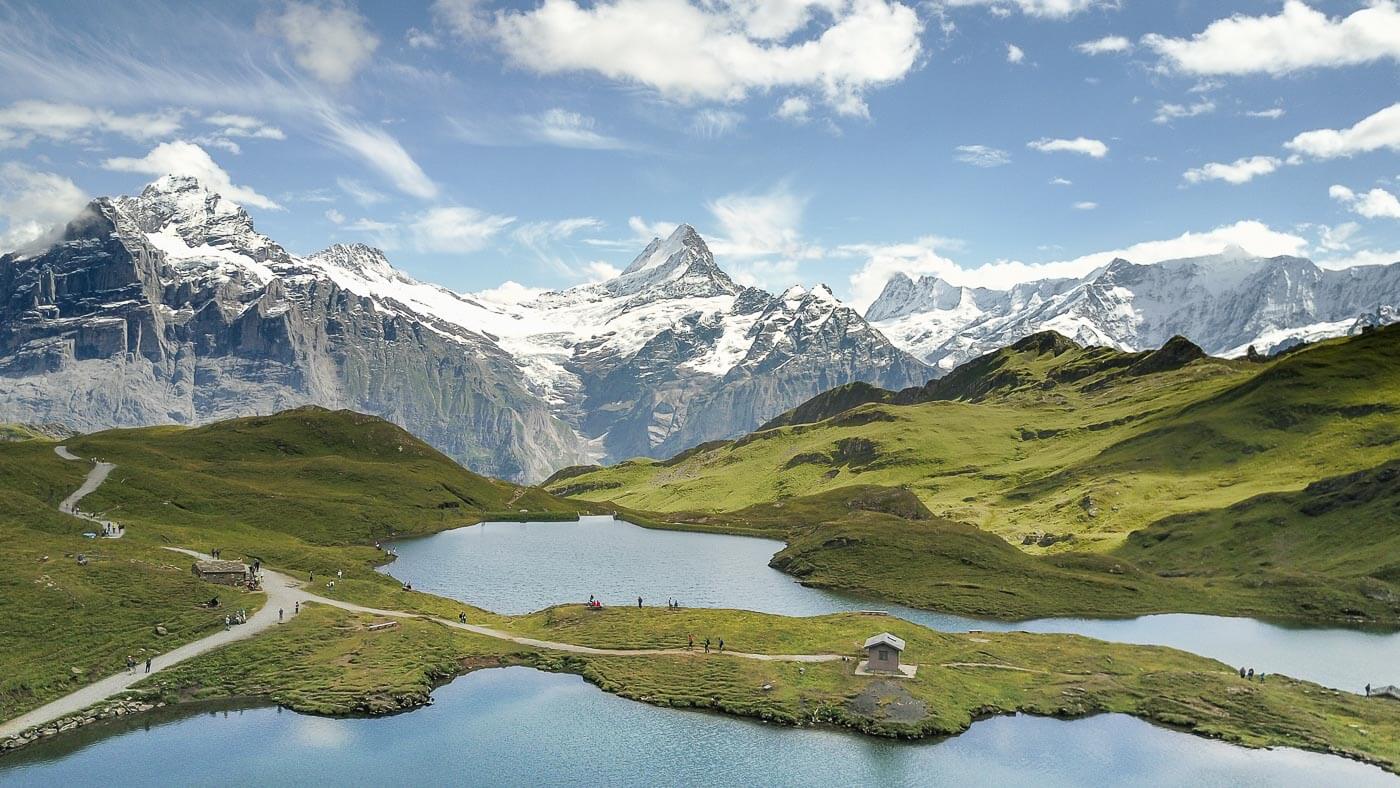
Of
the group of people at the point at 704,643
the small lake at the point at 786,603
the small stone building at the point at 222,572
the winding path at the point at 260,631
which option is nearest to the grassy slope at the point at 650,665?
the winding path at the point at 260,631

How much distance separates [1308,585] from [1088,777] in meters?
92.2

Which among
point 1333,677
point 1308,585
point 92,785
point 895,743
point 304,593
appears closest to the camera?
point 92,785

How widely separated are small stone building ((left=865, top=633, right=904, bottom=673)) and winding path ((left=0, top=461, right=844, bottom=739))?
19.6 feet

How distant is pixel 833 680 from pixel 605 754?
90.3 ft

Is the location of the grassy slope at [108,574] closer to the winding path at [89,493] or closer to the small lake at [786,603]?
the winding path at [89,493]

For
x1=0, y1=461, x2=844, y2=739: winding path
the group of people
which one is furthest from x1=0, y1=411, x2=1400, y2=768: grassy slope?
the group of people

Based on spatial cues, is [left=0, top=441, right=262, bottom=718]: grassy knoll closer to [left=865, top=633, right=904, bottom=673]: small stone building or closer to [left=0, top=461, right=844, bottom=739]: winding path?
[left=0, top=461, right=844, bottom=739]: winding path

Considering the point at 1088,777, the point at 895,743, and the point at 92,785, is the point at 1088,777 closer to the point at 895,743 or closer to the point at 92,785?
the point at 895,743

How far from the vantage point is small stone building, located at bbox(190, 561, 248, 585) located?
402ft

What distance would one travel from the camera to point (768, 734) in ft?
295

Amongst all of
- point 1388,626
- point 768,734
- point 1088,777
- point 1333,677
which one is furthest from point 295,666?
point 1388,626

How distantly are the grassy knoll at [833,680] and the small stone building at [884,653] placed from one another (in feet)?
9.09

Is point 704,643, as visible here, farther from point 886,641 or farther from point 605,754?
point 605,754

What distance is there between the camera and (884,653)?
10275cm
